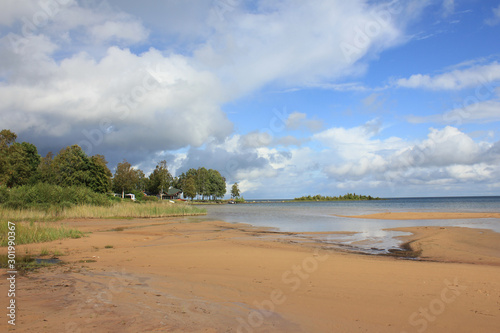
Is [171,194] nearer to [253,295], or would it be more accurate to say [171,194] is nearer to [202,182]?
[202,182]

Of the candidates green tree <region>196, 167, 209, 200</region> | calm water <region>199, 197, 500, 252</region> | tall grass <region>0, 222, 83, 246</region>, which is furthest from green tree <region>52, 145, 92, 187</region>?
green tree <region>196, 167, 209, 200</region>

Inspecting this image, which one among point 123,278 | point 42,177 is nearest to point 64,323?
point 123,278

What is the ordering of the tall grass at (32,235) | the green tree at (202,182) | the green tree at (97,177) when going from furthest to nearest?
the green tree at (202,182)
the green tree at (97,177)
the tall grass at (32,235)

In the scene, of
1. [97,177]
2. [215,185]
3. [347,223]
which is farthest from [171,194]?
[347,223]

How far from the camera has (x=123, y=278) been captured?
8062mm

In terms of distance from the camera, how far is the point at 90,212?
31.8 metres

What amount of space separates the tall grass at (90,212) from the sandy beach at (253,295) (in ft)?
58.1

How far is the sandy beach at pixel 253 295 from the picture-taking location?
→ 5.12m

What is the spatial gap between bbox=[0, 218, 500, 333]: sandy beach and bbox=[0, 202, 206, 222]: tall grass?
697 inches

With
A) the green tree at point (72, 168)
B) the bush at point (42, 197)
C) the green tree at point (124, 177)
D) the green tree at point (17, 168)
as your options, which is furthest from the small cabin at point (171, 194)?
the bush at point (42, 197)

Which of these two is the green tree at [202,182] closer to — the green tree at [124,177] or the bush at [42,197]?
the green tree at [124,177]

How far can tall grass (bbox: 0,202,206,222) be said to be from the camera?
25.1 metres

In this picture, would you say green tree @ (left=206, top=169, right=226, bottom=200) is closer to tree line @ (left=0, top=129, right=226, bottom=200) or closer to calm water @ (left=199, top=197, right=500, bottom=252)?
Result: tree line @ (left=0, top=129, right=226, bottom=200)

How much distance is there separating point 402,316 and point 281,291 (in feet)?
8.49
